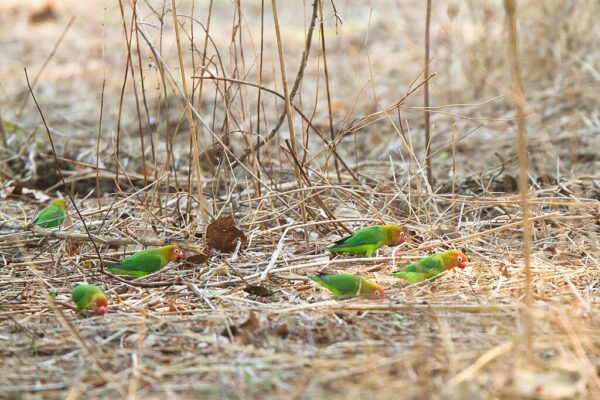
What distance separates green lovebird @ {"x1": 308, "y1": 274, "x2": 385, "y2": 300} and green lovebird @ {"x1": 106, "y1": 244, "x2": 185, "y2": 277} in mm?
654

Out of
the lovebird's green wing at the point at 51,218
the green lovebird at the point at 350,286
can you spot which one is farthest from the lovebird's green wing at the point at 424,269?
the lovebird's green wing at the point at 51,218

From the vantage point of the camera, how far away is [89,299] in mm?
2682

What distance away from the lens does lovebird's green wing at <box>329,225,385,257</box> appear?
321 cm

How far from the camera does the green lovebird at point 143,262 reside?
310cm

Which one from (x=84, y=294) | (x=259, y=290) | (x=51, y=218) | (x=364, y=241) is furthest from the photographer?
(x=51, y=218)

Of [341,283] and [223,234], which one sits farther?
[223,234]

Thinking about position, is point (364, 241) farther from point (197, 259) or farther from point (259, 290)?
point (197, 259)

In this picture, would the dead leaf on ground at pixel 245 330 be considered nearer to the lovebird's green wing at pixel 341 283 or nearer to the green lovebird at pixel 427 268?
the lovebird's green wing at pixel 341 283

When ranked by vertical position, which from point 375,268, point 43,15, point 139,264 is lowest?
point 375,268

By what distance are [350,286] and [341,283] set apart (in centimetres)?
3

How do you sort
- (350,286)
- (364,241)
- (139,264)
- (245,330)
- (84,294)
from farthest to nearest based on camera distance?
(364,241) < (139,264) < (350,286) < (84,294) < (245,330)

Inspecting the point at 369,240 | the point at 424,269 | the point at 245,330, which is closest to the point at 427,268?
the point at 424,269

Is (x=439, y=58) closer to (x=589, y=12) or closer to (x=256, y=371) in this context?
(x=589, y=12)

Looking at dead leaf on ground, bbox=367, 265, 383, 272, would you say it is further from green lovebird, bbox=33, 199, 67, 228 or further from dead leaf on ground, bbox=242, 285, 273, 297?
green lovebird, bbox=33, 199, 67, 228
